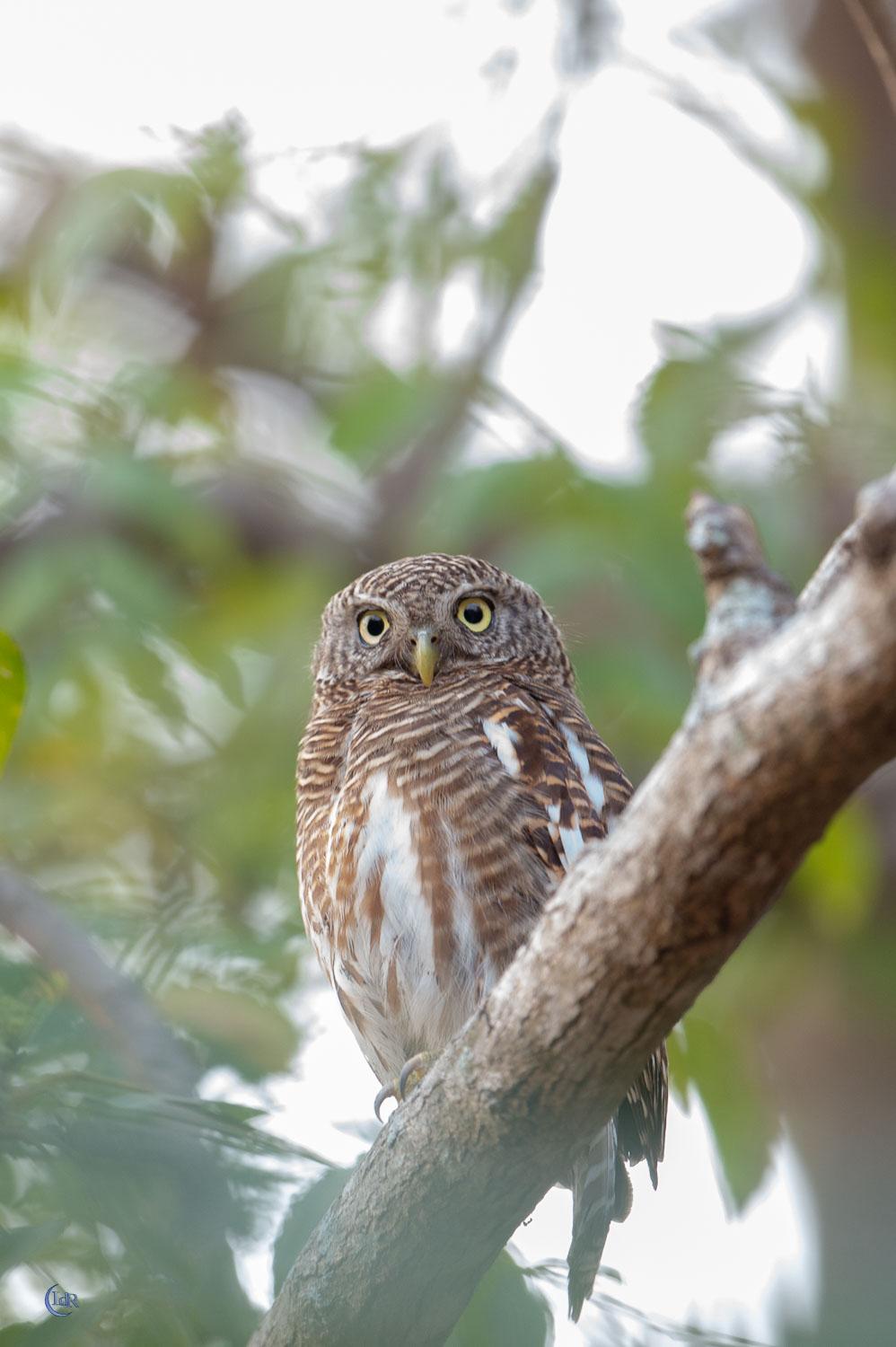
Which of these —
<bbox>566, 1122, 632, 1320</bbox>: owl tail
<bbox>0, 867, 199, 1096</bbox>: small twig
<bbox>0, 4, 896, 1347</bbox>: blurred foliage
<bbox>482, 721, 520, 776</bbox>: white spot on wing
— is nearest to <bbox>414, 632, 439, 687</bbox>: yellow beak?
<bbox>482, 721, 520, 776</bbox>: white spot on wing

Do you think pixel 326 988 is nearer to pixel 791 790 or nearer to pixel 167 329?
pixel 791 790

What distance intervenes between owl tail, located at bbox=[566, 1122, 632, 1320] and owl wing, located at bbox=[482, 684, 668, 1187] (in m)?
0.05

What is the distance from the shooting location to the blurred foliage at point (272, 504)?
4.57 metres

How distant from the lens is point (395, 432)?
16.3 feet

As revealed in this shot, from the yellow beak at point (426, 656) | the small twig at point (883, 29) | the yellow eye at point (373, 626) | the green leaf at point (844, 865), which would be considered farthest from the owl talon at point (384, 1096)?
the small twig at point (883, 29)

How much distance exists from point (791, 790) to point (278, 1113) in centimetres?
147

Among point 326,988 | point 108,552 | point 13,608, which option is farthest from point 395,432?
point 326,988

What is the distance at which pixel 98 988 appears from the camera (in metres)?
3.91

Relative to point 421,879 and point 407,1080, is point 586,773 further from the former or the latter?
point 407,1080

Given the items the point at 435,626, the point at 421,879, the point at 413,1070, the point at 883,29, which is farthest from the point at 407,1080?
the point at 883,29

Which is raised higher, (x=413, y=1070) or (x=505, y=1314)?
(x=413, y=1070)

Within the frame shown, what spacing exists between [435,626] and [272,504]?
222 cm

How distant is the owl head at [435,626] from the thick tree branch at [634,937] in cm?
168

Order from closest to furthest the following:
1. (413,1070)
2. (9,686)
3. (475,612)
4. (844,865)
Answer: (9,686) < (413,1070) < (475,612) < (844,865)
